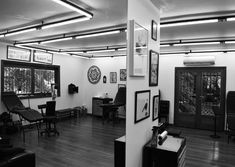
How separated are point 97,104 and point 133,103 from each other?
19.3 feet

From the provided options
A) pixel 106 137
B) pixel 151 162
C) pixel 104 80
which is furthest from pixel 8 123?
pixel 151 162

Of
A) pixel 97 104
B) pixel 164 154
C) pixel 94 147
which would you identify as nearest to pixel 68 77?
pixel 97 104

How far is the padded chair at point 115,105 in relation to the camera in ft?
22.4

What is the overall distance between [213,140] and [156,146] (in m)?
3.64

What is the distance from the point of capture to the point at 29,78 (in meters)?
6.27

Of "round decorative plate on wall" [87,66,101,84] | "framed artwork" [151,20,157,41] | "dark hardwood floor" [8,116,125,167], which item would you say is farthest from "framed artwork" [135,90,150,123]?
"round decorative plate on wall" [87,66,101,84]

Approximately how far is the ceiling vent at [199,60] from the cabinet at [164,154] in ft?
14.1

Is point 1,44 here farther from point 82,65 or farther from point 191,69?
point 191,69

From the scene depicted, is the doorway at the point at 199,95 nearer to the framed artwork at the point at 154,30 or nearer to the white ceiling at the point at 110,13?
the white ceiling at the point at 110,13

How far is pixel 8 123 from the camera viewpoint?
17.3 ft

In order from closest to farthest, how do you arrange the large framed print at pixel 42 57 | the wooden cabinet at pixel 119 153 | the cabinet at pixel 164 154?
1. the cabinet at pixel 164 154
2. the wooden cabinet at pixel 119 153
3. the large framed print at pixel 42 57

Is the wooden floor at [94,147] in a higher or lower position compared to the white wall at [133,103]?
lower

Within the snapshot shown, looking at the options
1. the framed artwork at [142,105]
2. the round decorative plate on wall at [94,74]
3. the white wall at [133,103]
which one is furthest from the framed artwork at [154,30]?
the round decorative plate on wall at [94,74]

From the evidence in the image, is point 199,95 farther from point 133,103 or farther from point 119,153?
point 133,103
